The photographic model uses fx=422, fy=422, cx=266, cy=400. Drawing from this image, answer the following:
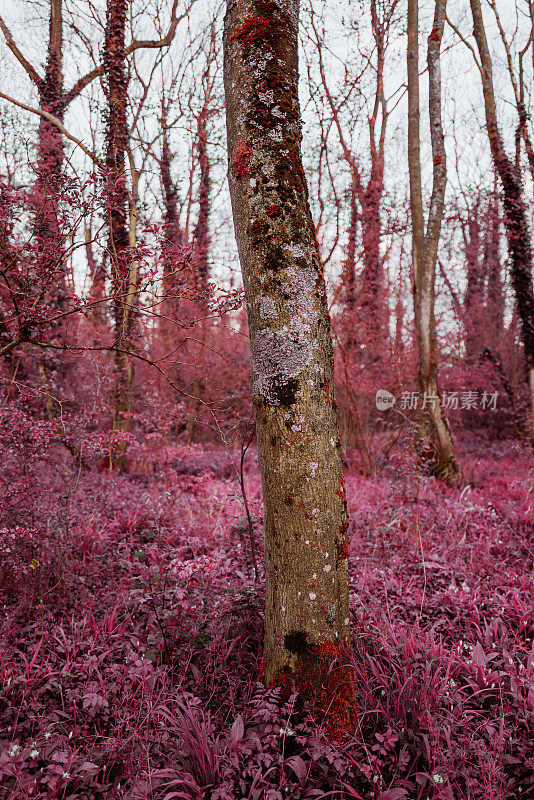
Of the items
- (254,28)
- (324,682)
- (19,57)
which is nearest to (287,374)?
(324,682)

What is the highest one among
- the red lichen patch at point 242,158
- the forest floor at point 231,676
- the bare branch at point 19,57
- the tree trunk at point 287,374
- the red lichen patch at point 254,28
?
the bare branch at point 19,57

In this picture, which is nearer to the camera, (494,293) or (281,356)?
(281,356)

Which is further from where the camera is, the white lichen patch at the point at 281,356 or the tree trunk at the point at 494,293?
the tree trunk at the point at 494,293

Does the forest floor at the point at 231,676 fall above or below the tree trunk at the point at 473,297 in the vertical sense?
below

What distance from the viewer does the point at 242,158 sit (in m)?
1.96

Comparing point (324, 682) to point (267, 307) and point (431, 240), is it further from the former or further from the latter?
point (431, 240)

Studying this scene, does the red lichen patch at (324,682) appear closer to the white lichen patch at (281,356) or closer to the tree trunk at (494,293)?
the white lichen patch at (281,356)

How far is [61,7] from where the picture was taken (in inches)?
355

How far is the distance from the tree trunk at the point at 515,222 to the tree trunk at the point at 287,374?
7.59m

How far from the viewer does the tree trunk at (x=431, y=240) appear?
651 cm

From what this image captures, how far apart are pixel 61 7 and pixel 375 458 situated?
11.5 meters

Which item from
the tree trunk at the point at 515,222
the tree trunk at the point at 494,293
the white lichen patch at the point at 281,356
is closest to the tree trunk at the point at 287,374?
the white lichen patch at the point at 281,356

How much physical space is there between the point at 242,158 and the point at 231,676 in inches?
103

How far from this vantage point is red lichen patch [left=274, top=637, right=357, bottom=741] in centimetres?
189
